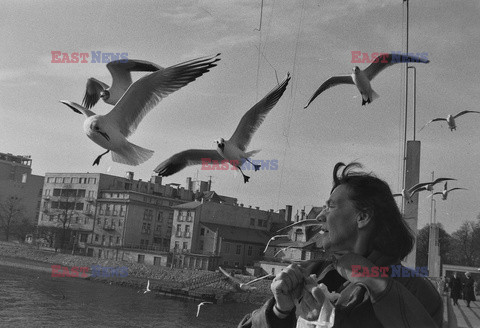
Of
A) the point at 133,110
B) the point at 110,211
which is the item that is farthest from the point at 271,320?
the point at 110,211

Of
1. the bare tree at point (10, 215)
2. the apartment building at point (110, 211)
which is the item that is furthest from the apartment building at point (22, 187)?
the apartment building at point (110, 211)

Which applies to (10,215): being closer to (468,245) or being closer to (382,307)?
(468,245)

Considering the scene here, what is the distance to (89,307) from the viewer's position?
35344 millimetres

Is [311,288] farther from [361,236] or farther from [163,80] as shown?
[163,80]

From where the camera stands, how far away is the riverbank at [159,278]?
45625 mm

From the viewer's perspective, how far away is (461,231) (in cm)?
5866

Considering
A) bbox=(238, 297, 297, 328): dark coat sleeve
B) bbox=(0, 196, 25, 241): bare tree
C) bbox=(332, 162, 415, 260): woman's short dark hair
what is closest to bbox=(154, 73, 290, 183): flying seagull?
bbox=(332, 162, 415, 260): woman's short dark hair

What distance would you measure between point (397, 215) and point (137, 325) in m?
31.5

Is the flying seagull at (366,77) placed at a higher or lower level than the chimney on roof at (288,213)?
lower

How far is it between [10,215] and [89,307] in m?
36.9

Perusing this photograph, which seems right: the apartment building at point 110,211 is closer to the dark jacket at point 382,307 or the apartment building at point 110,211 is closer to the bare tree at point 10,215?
the bare tree at point 10,215

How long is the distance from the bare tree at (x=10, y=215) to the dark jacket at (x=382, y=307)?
71.3 meters

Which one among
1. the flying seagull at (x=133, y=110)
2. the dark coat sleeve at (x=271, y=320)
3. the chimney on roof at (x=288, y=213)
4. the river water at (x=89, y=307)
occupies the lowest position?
the river water at (x=89, y=307)

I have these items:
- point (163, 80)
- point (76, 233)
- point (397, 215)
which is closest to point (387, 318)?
point (397, 215)
